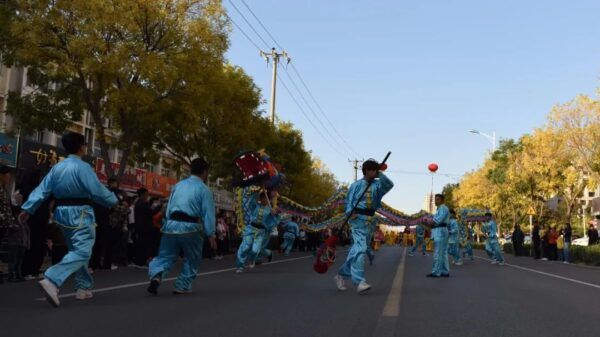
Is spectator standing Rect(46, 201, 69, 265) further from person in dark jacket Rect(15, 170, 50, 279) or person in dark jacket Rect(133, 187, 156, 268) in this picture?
person in dark jacket Rect(133, 187, 156, 268)

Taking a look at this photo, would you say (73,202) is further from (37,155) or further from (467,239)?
(467,239)

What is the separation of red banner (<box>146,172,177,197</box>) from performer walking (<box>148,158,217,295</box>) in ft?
102

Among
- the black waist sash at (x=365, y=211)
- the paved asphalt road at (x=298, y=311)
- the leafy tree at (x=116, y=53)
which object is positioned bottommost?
the paved asphalt road at (x=298, y=311)

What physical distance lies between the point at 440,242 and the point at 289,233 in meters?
15.7

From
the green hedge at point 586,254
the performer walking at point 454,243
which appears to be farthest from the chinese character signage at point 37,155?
the green hedge at point 586,254

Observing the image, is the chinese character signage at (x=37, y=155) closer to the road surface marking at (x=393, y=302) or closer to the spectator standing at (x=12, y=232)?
the spectator standing at (x=12, y=232)

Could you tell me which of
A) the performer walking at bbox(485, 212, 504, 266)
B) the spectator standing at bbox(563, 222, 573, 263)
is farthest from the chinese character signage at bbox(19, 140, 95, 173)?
the spectator standing at bbox(563, 222, 573, 263)

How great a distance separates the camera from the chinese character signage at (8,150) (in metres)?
24.6

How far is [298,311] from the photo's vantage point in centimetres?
689

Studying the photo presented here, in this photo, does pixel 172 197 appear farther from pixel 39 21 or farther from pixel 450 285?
pixel 39 21

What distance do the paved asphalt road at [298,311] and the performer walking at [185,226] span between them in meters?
0.41

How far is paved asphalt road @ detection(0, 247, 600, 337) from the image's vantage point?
567 centimetres

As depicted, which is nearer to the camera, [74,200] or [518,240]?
[74,200]

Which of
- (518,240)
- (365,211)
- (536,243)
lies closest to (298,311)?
(365,211)
